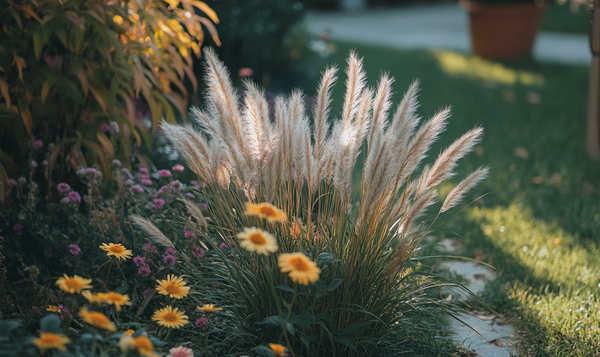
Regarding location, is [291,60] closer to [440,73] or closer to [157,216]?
[440,73]

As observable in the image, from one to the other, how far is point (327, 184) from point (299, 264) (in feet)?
1.56

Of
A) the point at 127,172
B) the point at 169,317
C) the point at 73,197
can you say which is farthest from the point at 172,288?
the point at 127,172

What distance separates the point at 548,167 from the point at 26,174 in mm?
3603

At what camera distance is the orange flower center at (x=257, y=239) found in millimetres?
1490

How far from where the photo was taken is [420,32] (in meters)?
10.8

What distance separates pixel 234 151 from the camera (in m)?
1.75

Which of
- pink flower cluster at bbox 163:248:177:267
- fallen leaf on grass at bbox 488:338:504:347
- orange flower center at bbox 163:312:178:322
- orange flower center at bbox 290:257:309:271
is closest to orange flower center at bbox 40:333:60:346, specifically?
orange flower center at bbox 163:312:178:322

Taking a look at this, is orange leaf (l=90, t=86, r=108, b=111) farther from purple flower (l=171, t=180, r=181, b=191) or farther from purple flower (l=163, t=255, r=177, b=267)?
purple flower (l=163, t=255, r=177, b=267)

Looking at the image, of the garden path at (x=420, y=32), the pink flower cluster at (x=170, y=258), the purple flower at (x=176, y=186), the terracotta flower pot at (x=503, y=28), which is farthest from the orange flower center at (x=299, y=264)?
the terracotta flower pot at (x=503, y=28)

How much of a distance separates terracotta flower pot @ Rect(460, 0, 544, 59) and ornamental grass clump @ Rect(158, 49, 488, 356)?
6477mm

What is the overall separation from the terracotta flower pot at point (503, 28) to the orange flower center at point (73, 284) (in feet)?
24.0

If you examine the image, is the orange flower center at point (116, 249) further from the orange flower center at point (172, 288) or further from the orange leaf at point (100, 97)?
the orange leaf at point (100, 97)

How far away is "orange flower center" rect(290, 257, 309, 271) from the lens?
1.46 metres

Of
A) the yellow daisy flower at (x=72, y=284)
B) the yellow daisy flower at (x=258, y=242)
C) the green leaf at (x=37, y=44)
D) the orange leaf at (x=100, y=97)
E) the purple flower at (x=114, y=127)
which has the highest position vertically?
the green leaf at (x=37, y=44)
